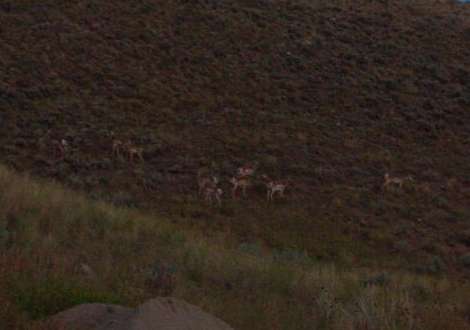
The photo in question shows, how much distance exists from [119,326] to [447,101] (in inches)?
973

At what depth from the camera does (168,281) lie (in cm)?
809

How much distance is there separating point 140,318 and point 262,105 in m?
20.9

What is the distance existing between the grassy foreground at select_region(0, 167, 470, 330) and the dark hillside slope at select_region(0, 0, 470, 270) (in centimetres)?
586

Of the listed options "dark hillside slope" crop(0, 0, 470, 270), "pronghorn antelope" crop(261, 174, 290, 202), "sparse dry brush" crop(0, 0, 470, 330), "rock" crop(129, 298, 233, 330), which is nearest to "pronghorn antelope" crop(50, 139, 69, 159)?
"sparse dry brush" crop(0, 0, 470, 330)

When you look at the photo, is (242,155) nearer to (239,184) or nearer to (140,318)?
(239,184)

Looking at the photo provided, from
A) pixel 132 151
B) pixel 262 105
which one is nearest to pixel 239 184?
pixel 132 151

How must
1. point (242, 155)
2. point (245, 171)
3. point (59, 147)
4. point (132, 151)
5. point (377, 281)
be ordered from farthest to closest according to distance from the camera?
point (242, 155)
point (59, 147)
point (132, 151)
point (245, 171)
point (377, 281)

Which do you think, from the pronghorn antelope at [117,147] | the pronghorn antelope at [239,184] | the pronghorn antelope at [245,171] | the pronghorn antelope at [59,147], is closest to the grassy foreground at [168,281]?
the pronghorn antelope at [239,184]

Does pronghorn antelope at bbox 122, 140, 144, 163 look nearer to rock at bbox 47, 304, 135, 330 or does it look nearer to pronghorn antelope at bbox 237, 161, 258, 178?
pronghorn antelope at bbox 237, 161, 258, 178

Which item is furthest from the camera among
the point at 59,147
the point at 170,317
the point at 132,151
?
the point at 59,147

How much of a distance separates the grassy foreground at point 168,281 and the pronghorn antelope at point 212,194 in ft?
21.3

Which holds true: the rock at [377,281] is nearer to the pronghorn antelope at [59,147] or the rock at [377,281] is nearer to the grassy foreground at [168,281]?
the grassy foreground at [168,281]


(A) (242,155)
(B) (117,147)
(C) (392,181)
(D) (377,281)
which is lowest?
(B) (117,147)

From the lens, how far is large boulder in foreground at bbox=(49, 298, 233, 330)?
541 centimetres
